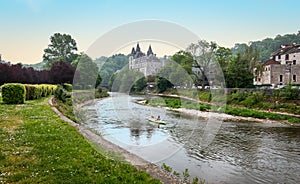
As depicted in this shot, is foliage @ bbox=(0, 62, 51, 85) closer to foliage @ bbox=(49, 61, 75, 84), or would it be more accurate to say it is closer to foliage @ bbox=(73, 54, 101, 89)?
foliage @ bbox=(49, 61, 75, 84)

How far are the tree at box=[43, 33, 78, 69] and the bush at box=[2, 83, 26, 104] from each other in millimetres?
75708

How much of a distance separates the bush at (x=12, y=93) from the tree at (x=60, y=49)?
75708 millimetres

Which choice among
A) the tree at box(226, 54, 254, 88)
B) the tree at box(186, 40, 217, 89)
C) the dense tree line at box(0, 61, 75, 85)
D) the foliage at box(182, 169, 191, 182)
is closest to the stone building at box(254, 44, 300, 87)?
the tree at box(226, 54, 254, 88)

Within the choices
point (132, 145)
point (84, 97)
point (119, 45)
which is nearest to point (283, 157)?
point (132, 145)

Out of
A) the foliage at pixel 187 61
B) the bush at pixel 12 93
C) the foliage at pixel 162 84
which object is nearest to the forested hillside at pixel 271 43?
the foliage at pixel 162 84

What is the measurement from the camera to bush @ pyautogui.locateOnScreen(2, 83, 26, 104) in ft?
67.7

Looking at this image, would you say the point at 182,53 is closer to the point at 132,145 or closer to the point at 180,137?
the point at 180,137

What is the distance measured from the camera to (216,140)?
15.8 metres

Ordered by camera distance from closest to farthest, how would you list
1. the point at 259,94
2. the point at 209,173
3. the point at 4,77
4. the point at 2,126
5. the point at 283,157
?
the point at 209,173 < the point at 2,126 < the point at 283,157 < the point at 259,94 < the point at 4,77

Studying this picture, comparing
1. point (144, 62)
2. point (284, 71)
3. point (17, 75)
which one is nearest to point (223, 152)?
point (144, 62)

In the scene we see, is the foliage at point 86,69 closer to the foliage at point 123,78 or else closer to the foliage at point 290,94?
the foliage at point 123,78

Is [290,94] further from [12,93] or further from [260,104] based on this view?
[12,93]

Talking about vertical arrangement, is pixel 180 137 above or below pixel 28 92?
below

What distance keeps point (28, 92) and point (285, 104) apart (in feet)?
90.5
